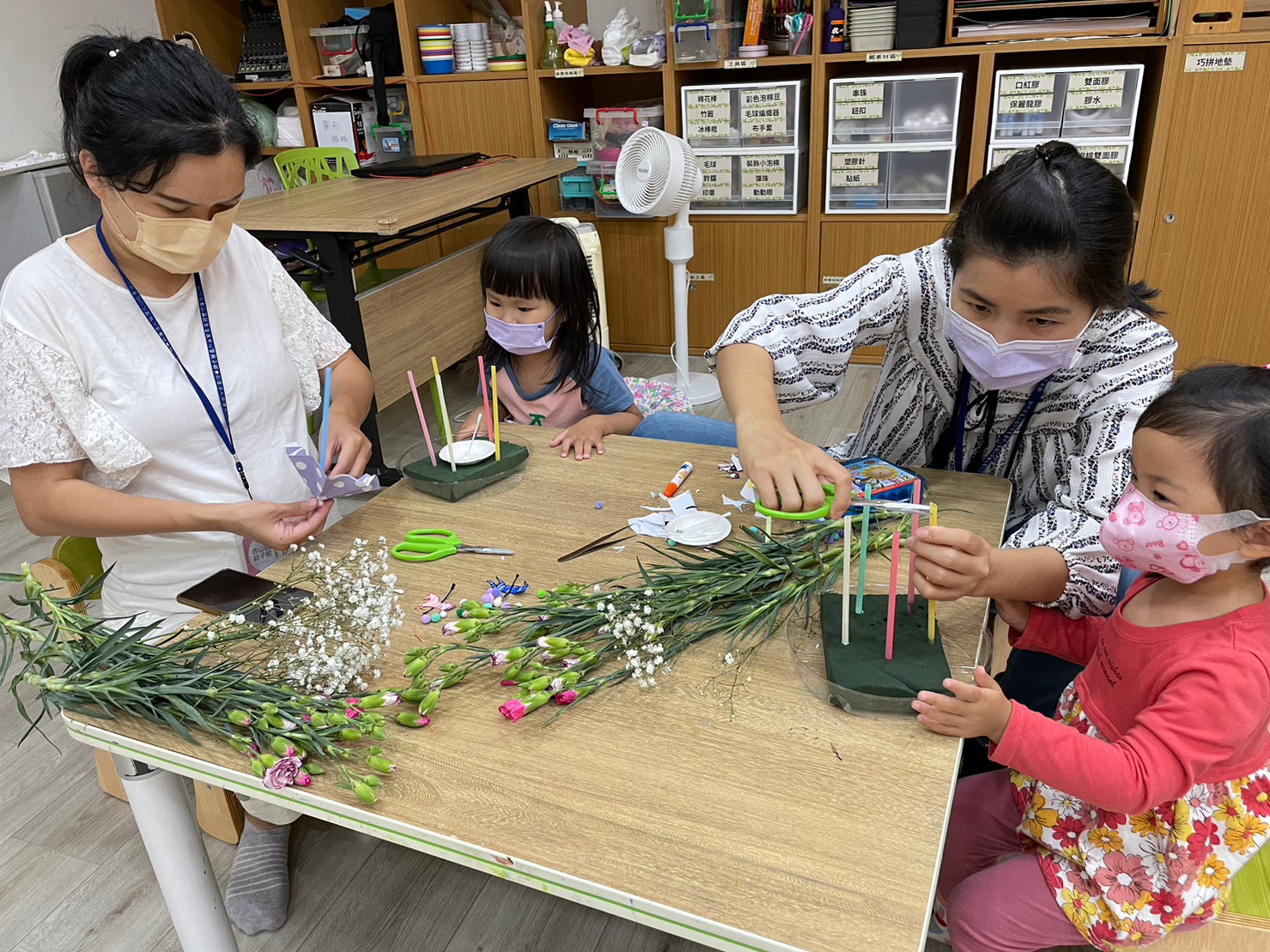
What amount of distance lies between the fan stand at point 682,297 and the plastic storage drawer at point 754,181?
1.18 feet

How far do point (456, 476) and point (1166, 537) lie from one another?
0.96 meters

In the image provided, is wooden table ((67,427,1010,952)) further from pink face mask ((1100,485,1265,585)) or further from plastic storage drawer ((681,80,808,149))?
plastic storage drawer ((681,80,808,149))

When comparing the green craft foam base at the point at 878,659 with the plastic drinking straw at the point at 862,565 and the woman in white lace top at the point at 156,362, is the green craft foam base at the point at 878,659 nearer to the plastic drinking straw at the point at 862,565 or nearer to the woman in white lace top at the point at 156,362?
the plastic drinking straw at the point at 862,565

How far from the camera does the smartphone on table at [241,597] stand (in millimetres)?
1092

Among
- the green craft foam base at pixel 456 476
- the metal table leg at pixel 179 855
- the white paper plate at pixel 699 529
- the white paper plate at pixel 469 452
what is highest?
the white paper plate at pixel 469 452

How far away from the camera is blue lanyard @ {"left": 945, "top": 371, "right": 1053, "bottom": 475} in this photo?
1385 millimetres

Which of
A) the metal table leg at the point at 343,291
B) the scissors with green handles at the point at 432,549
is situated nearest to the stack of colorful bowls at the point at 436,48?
the metal table leg at the point at 343,291

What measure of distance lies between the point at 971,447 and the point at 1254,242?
8.94 feet

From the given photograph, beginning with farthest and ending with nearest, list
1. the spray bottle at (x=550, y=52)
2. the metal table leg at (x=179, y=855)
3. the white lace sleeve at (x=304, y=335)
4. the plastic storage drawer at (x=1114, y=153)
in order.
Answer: the spray bottle at (x=550, y=52) < the plastic storage drawer at (x=1114, y=153) < the white lace sleeve at (x=304, y=335) < the metal table leg at (x=179, y=855)

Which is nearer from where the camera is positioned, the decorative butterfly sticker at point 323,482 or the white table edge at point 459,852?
the white table edge at point 459,852

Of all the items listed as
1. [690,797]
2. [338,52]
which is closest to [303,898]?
[690,797]

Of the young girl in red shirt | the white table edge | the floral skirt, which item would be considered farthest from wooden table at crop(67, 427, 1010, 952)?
the floral skirt

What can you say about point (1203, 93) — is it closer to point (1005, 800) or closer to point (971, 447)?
point (971, 447)

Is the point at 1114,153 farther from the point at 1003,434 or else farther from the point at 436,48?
the point at 436,48
